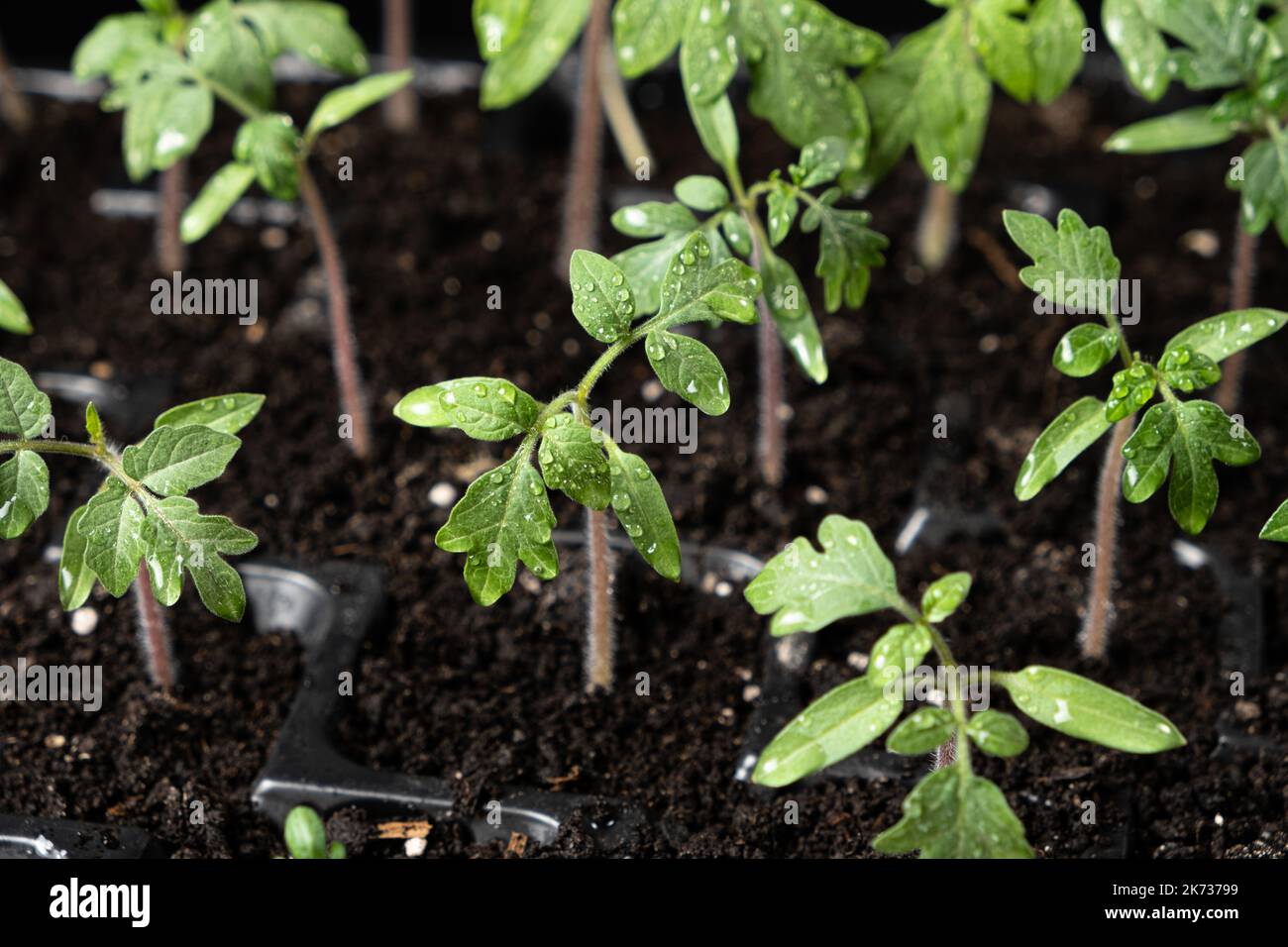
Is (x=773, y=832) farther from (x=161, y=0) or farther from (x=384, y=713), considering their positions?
(x=161, y=0)

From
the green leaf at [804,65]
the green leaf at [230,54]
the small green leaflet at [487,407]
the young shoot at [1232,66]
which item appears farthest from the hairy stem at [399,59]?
the small green leaflet at [487,407]

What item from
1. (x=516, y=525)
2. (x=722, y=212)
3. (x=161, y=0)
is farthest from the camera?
(x=161, y=0)

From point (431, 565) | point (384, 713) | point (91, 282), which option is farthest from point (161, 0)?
point (384, 713)

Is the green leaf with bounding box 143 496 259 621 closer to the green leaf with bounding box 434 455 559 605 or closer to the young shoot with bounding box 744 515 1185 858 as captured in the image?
the green leaf with bounding box 434 455 559 605

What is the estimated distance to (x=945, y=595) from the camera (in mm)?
1280

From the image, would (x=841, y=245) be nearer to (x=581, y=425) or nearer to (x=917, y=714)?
(x=581, y=425)

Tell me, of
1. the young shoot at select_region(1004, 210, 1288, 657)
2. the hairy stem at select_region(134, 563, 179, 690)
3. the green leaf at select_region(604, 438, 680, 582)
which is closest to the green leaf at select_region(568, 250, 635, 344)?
the green leaf at select_region(604, 438, 680, 582)

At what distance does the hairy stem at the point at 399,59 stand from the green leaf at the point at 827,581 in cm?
135

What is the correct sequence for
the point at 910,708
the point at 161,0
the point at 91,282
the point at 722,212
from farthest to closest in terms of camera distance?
the point at 91,282
the point at 161,0
the point at 910,708
the point at 722,212

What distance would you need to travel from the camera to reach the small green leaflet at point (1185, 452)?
50.9 inches

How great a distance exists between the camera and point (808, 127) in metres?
1.65

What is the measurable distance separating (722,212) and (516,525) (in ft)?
1.35

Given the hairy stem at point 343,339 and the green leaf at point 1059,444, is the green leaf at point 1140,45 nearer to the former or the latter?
the green leaf at point 1059,444

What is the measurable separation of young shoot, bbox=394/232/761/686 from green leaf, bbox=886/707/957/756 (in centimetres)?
24
